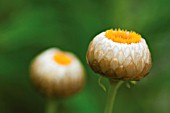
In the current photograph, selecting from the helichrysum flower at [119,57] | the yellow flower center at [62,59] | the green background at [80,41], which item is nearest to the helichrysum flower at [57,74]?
the yellow flower center at [62,59]

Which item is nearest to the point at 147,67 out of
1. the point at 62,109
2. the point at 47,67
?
the point at 47,67

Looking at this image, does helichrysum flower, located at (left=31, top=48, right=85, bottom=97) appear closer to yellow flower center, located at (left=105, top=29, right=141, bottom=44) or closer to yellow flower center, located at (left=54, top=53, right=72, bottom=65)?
yellow flower center, located at (left=54, top=53, right=72, bottom=65)

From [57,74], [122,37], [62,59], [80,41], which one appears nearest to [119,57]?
[122,37]

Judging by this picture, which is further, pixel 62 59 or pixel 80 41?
pixel 80 41

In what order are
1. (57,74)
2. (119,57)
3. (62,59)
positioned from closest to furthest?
(119,57) < (57,74) < (62,59)

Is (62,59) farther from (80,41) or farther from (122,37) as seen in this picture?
(122,37)

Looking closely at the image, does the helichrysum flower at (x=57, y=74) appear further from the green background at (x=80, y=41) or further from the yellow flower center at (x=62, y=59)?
the green background at (x=80, y=41)
